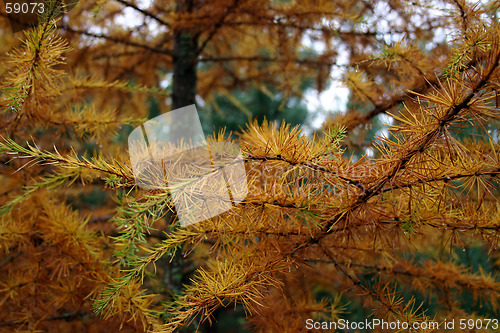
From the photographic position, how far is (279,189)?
0.59 metres

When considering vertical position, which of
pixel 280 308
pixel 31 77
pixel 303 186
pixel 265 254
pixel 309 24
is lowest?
pixel 280 308

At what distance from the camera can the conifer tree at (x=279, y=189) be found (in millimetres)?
540

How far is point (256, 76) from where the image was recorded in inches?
73.0

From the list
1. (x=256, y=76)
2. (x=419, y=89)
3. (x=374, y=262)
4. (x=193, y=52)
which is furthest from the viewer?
(x=256, y=76)

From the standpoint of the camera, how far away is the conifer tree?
54cm

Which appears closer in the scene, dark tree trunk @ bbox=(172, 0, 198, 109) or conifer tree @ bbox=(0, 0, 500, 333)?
conifer tree @ bbox=(0, 0, 500, 333)

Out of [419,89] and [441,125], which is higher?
[419,89]

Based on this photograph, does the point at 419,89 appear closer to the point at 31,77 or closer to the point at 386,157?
the point at 386,157

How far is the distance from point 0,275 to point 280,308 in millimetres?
1018

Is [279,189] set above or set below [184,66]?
below

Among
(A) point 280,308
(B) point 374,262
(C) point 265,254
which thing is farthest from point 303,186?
(B) point 374,262

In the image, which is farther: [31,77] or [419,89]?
[419,89]

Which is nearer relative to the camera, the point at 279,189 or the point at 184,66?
the point at 279,189

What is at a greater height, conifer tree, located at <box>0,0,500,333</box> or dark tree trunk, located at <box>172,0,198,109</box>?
dark tree trunk, located at <box>172,0,198,109</box>
